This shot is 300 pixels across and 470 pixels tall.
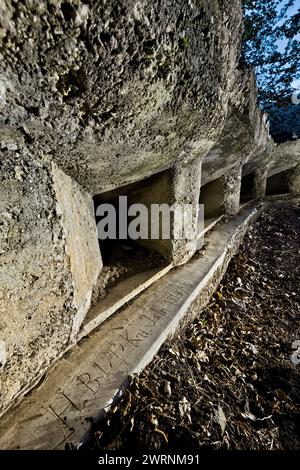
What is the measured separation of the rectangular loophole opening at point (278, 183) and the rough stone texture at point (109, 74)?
15.1ft

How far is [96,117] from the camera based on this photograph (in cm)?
92

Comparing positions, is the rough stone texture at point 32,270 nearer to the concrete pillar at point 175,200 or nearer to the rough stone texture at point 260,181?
the concrete pillar at point 175,200

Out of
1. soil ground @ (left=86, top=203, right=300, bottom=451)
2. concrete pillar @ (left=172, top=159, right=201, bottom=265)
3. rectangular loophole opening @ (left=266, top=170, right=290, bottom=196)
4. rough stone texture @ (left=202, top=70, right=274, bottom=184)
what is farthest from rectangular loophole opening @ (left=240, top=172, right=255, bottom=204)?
concrete pillar @ (left=172, top=159, right=201, bottom=265)

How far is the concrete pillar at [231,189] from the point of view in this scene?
10.7 feet

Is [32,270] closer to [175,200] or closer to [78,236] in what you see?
[78,236]

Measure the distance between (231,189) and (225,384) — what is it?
2.67 meters

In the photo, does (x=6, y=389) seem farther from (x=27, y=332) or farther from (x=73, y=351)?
(x=73, y=351)

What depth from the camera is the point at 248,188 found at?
4.70m

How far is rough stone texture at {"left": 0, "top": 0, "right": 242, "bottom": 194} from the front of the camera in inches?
25.1

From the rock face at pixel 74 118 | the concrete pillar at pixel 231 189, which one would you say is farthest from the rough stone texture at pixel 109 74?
the concrete pillar at pixel 231 189

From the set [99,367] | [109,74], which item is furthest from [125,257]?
[109,74]

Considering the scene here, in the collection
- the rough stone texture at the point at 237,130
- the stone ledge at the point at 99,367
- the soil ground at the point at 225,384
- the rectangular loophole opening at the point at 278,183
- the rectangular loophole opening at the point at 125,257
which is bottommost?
the soil ground at the point at 225,384

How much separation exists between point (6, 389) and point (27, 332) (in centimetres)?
22

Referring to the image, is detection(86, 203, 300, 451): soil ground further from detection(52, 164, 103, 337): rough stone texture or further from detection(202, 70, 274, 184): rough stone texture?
detection(202, 70, 274, 184): rough stone texture
